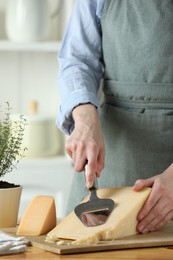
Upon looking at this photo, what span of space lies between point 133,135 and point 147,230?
1.39ft

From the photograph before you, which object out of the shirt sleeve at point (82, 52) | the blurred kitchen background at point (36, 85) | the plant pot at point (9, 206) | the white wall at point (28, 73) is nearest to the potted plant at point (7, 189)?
the plant pot at point (9, 206)

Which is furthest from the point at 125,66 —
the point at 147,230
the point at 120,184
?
the point at 147,230

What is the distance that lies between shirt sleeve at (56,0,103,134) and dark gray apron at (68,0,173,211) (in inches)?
1.3

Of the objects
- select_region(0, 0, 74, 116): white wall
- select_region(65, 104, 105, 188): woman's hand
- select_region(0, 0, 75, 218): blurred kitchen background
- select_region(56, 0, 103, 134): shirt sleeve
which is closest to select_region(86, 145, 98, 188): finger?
select_region(65, 104, 105, 188): woman's hand

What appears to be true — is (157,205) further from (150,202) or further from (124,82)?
(124,82)

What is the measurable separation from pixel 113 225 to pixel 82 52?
659 millimetres

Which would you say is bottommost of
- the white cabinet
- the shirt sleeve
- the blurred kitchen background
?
the white cabinet

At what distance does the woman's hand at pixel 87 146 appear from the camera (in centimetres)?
151

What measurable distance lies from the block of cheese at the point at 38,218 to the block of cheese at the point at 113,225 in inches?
1.5

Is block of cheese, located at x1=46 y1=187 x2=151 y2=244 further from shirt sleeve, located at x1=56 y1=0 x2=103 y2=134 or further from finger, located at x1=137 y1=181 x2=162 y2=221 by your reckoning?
shirt sleeve, located at x1=56 y1=0 x2=103 y2=134

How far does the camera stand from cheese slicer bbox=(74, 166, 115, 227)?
1410 millimetres

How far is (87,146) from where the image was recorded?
5.08 feet

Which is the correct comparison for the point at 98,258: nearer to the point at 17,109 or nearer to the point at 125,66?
the point at 125,66

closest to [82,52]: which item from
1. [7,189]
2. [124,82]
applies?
[124,82]
